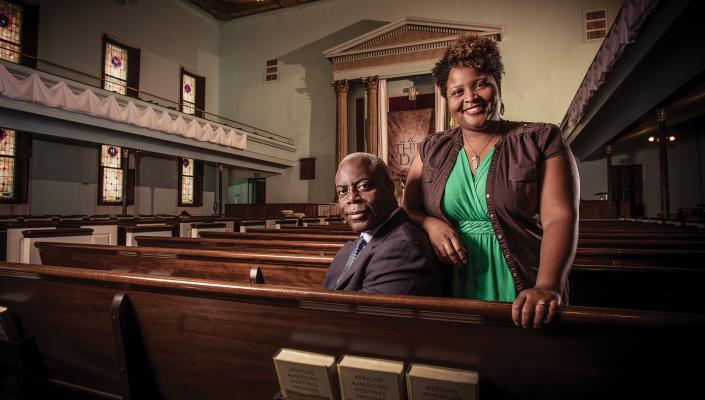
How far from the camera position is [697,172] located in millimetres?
10586

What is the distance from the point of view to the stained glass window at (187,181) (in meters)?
14.2

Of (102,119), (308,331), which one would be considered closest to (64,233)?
(308,331)

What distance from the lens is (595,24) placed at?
11680 mm

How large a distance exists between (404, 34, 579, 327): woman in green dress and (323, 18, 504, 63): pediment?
11724 millimetres

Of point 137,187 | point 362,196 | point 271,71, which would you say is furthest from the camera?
point 271,71

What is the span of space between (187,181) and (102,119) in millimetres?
6262

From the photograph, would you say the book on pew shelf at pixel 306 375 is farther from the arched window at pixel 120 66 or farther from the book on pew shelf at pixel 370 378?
the arched window at pixel 120 66

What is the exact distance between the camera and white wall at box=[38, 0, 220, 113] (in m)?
10.6

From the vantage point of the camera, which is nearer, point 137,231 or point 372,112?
point 137,231

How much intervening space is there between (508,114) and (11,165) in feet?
44.5

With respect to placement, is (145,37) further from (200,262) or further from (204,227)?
(200,262)

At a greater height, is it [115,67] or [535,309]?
[115,67]

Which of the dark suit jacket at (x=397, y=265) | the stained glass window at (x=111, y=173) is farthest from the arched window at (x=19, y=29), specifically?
the dark suit jacket at (x=397, y=265)

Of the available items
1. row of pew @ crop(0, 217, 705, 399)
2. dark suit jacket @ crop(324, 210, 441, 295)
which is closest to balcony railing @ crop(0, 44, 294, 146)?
row of pew @ crop(0, 217, 705, 399)
